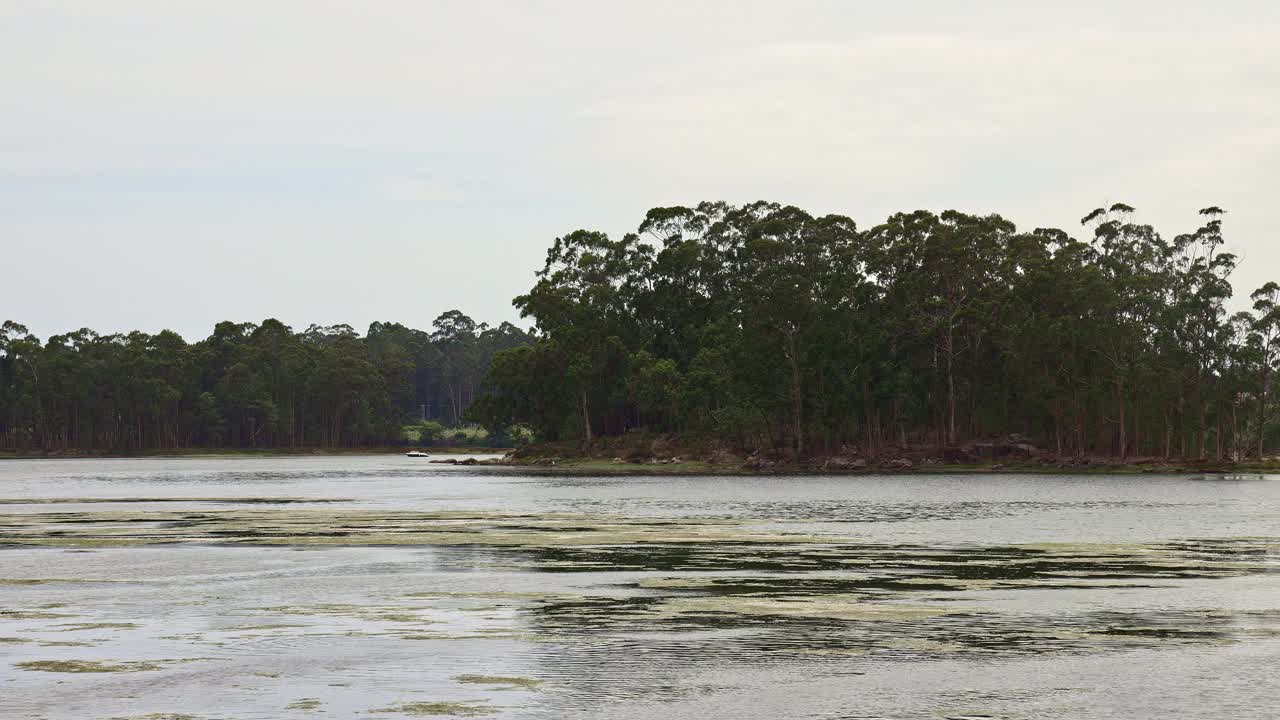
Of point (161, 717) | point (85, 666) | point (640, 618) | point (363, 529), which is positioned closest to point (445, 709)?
point (161, 717)

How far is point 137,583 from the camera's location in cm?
3447

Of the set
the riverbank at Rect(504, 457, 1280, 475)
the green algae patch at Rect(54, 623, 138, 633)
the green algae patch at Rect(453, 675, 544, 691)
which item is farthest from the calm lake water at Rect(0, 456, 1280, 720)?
the riverbank at Rect(504, 457, 1280, 475)

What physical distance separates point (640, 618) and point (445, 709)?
9.32 m

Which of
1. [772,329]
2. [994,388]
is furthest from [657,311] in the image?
[994,388]

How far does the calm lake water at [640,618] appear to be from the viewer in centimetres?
1919

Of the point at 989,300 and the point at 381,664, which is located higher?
the point at 989,300

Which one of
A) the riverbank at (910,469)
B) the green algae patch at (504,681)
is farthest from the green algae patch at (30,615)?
the riverbank at (910,469)

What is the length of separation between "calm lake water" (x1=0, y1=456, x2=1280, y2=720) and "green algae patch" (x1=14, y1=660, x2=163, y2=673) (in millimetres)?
94

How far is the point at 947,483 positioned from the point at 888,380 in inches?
1554

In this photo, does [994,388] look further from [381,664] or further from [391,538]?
[381,664]

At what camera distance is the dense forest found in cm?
13925

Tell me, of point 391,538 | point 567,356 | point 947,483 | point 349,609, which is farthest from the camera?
point 567,356

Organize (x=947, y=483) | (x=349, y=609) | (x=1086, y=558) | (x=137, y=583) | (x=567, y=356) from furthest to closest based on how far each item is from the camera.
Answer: (x=567, y=356) < (x=947, y=483) < (x=1086, y=558) < (x=137, y=583) < (x=349, y=609)

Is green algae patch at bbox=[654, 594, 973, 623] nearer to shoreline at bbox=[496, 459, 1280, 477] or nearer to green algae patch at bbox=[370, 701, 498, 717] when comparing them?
green algae patch at bbox=[370, 701, 498, 717]
